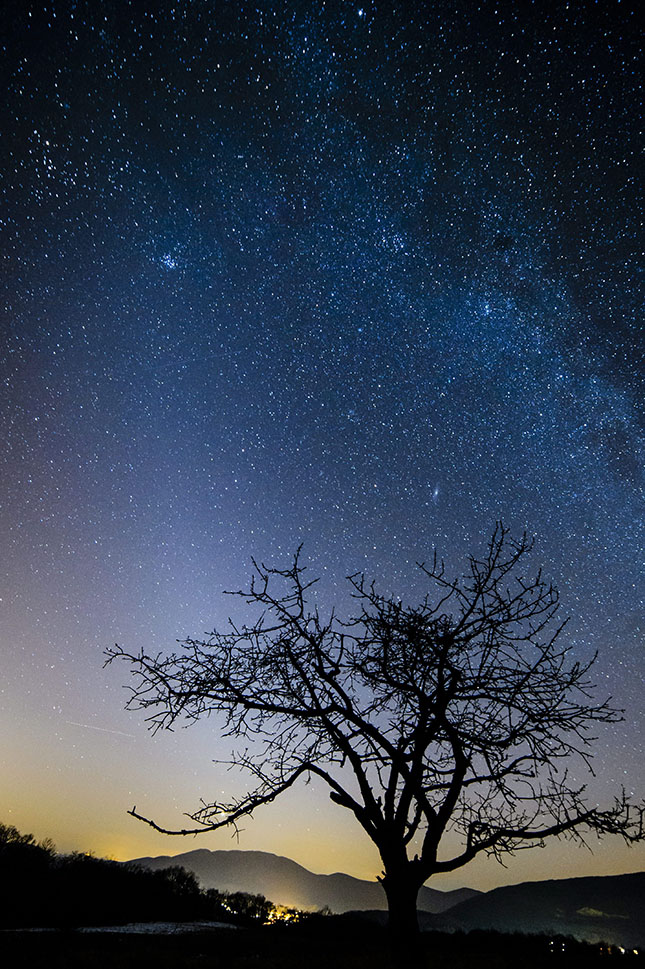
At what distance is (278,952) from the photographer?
867 centimetres

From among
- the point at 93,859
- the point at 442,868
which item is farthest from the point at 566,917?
the point at 442,868

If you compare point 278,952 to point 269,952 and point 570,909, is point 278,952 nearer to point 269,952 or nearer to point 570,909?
point 269,952

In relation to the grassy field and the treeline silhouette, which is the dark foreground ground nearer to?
the grassy field

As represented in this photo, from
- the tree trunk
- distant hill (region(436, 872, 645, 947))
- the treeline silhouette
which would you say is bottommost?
distant hill (region(436, 872, 645, 947))

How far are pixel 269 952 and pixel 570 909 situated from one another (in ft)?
633

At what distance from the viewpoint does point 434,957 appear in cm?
887

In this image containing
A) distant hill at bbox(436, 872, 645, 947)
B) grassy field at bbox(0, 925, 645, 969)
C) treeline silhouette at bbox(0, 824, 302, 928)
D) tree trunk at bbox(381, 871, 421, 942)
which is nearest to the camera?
tree trunk at bbox(381, 871, 421, 942)

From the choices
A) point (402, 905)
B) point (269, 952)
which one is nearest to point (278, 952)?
point (269, 952)

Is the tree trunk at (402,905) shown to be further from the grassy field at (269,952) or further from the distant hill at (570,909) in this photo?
the distant hill at (570,909)

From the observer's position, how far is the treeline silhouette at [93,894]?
1139cm

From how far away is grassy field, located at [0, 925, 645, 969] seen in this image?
6809 mm

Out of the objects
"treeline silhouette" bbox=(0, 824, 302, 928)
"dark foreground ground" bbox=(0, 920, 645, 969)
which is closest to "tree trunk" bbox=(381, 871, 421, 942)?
"dark foreground ground" bbox=(0, 920, 645, 969)

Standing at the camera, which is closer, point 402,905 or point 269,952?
point 402,905

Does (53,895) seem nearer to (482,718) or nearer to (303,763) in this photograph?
(303,763)
